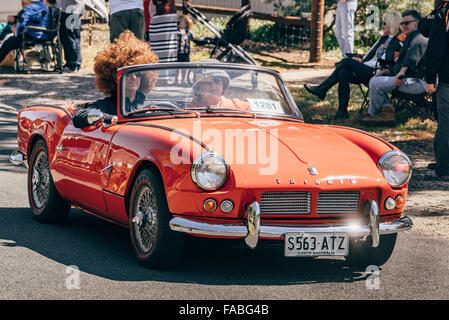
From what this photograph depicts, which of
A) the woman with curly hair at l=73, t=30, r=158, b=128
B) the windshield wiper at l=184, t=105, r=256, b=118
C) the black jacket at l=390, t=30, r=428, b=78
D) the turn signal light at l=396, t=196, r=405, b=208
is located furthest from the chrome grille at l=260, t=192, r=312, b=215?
the black jacket at l=390, t=30, r=428, b=78

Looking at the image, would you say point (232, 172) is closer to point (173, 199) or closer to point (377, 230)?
point (173, 199)

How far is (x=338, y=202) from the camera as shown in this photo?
5.43 metres

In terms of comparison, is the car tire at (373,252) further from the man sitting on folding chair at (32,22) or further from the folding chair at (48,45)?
the man sitting on folding chair at (32,22)

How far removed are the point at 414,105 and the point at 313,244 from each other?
711cm

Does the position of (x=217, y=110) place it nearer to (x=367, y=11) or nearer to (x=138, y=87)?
(x=138, y=87)

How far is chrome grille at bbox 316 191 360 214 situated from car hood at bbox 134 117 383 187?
0.09 m

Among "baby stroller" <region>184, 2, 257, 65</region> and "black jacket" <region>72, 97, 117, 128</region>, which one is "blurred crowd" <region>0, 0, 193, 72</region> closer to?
"baby stroller" <region>184, 2, 257, 65</region>

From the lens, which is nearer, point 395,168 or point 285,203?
point 285,203

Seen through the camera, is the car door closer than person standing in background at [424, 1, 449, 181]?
Yes

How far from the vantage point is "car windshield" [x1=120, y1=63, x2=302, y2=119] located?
21.2ft

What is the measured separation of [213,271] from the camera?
557 centimetres

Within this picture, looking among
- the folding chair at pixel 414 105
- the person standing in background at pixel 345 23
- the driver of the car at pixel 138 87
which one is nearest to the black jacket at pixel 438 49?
the folding chair at pixel 414 105

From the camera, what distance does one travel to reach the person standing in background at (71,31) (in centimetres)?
1695

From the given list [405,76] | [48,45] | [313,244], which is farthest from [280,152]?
[48,45]
